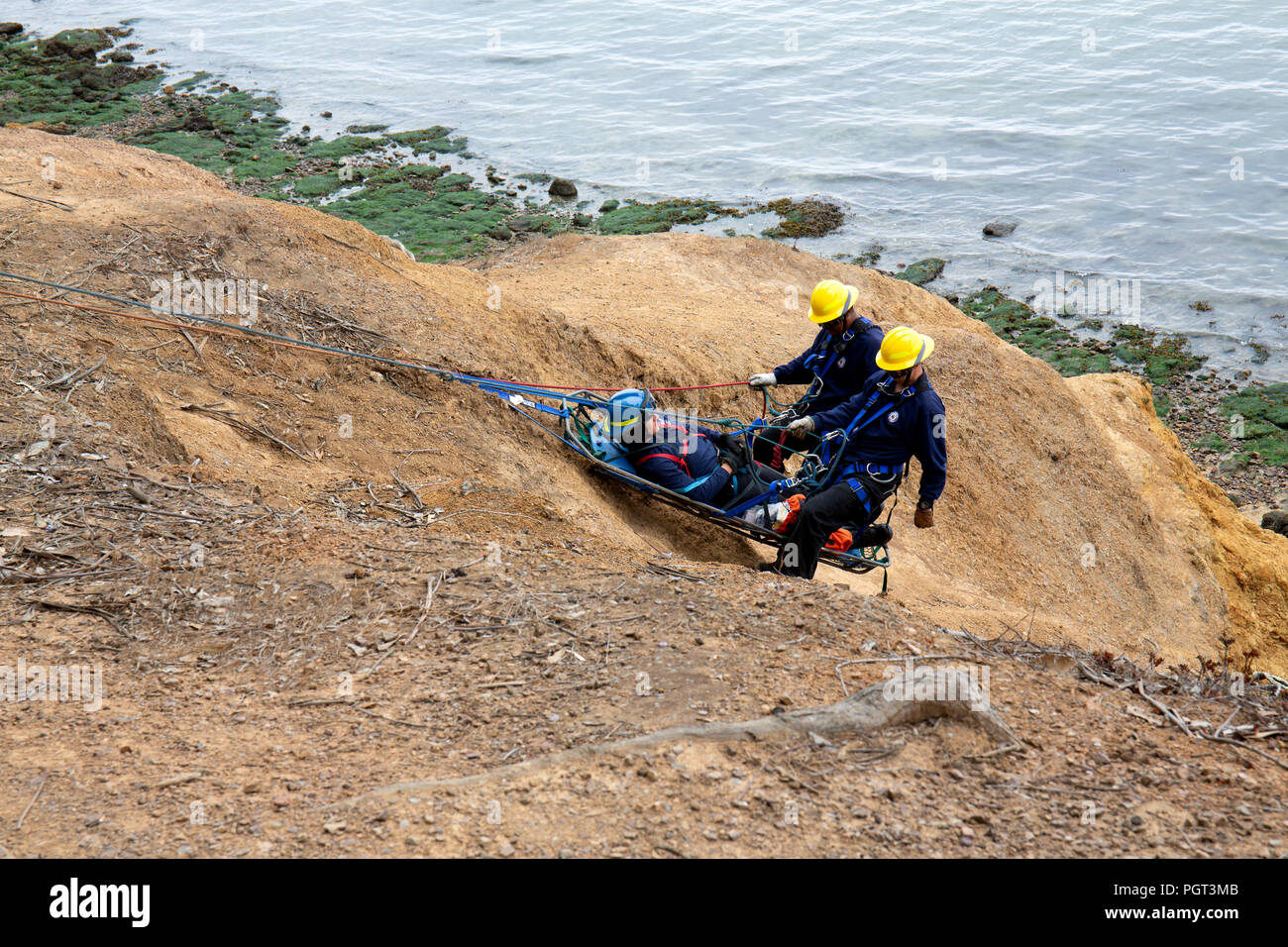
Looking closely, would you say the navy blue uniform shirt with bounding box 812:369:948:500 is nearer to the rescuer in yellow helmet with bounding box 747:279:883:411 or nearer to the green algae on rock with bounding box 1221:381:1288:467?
the rescuer in yellow helmet with bounding box 747:279:883:411

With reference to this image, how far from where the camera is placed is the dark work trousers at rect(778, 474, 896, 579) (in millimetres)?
7039

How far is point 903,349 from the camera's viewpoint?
680 centimetres

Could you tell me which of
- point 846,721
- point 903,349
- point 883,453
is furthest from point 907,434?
point 846,721

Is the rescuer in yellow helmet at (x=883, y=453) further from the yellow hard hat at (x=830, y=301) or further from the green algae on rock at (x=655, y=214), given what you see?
the green algae on rock at (x=655, y=214)

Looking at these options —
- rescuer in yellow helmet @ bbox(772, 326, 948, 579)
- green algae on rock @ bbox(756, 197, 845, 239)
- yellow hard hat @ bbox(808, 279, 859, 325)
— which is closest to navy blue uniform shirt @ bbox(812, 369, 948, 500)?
rescuer in yellow helmet @ bbox(772, 326, 948, 579)

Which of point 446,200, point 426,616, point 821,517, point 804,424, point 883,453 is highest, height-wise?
point 446,200

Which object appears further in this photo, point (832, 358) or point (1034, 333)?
point (1034, 333)

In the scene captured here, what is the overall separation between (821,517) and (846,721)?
10.3 ft

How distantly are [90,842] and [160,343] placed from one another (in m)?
4.40

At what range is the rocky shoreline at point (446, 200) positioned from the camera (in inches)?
585

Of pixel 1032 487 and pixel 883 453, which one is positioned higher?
pixel 883 453

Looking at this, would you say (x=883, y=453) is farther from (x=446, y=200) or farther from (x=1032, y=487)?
(x=446, y=200)

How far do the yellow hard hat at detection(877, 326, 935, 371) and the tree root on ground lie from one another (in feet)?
10.2

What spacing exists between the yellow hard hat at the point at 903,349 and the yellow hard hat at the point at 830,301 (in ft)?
3.13
